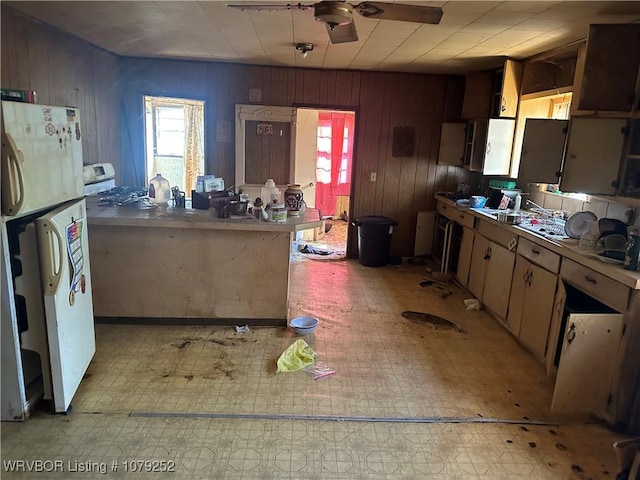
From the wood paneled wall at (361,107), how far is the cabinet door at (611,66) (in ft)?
8.54

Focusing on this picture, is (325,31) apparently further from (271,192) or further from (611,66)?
(611,66)

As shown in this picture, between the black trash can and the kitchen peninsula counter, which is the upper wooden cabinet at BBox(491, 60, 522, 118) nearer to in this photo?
the black trash can

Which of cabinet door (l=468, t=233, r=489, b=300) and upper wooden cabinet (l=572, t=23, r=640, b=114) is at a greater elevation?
upper wooden cabinet (l=572, t=23, r=640, b=114)

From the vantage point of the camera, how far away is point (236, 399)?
259cm

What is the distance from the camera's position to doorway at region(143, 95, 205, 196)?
7.14 metres

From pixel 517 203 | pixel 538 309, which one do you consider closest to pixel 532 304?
pixel 538 309

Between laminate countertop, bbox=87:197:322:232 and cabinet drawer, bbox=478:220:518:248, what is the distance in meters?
1.58

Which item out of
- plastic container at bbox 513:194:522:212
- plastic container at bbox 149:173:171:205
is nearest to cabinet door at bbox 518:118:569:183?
plastic container at bbox 513:194:522:212

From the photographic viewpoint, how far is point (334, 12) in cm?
218

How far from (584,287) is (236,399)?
7.26ft

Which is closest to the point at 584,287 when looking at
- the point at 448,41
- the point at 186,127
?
the point at 448,41

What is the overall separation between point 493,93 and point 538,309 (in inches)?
105

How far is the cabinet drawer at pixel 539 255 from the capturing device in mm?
2963

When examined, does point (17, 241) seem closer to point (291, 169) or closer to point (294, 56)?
point (294, 56)
